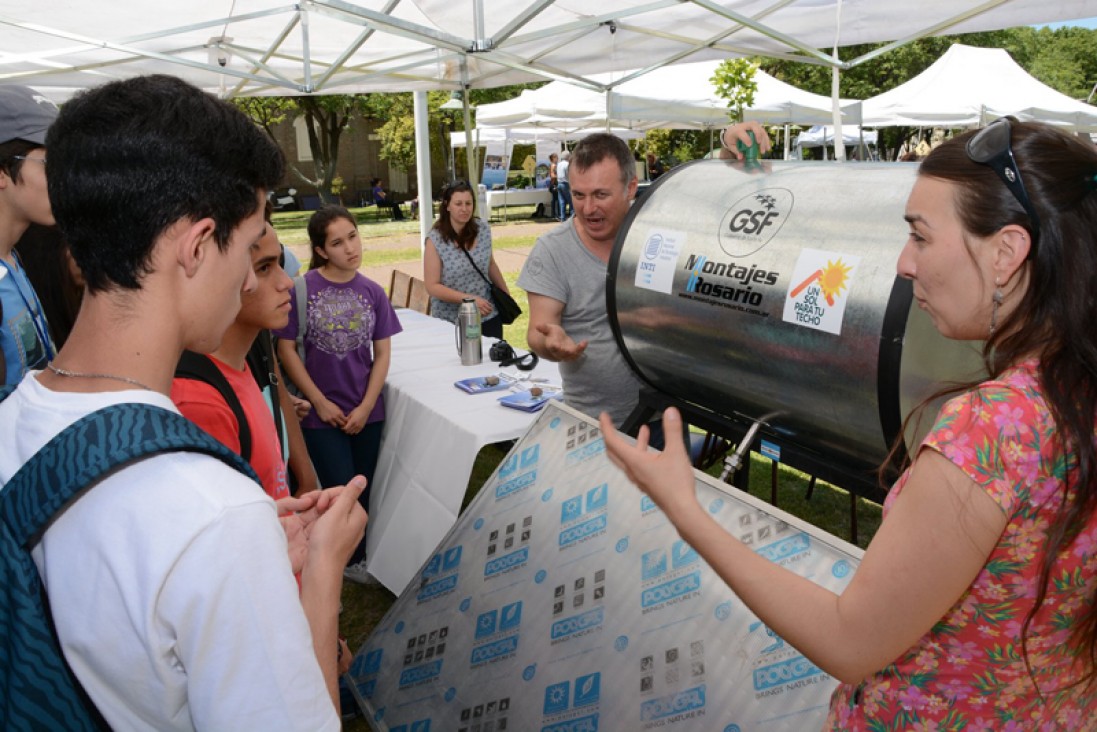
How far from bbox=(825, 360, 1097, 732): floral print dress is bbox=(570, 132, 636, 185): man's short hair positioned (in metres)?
2.29

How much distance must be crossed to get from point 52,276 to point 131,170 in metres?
2.36

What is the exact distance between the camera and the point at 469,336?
4938 mm

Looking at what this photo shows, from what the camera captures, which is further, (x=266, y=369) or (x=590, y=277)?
(x=590, y=277)

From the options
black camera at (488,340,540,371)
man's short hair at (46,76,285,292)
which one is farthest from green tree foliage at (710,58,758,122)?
man's short hair at (46,76,285,292)

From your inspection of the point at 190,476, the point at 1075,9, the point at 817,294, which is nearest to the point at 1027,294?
the point at 817,294

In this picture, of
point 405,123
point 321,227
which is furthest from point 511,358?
point 405,123

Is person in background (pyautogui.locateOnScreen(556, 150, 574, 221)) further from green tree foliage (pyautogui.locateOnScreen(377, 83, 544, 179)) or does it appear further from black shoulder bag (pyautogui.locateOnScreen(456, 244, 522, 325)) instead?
black shoulder bag (pyautogui.locateOnScreen(456, 244, 522, 325))

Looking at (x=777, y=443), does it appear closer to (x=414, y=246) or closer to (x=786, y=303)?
(x=786, y=303)

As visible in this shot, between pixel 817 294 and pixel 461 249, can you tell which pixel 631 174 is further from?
pixel 461 249

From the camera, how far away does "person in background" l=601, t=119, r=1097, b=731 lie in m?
1.11

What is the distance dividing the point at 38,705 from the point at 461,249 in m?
5.39

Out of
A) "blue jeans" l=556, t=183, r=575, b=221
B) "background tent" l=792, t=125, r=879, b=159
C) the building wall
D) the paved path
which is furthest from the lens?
the building wall

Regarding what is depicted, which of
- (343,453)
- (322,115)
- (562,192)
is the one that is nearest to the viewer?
(343,453)

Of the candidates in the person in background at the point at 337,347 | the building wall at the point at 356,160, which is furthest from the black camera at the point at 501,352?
the building wall at the point at 356,160
